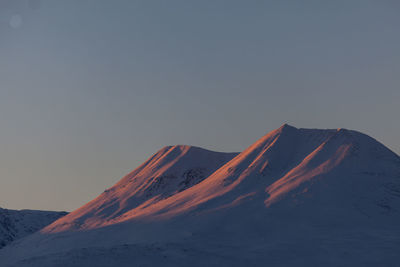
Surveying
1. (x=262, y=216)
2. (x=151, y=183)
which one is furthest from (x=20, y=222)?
(x=262, y=216)

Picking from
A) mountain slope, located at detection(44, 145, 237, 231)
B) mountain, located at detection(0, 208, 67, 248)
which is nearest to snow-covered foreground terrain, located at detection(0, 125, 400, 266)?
mountain slope, located at detection(44, 145, 237, 231)

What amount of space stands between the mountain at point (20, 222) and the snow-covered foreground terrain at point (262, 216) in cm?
4708

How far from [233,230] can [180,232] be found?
22.1 feet

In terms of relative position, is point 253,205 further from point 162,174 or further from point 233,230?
point 162,174

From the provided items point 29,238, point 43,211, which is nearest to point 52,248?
point 29,238

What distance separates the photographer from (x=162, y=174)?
118 metres

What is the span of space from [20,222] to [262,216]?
349 feet

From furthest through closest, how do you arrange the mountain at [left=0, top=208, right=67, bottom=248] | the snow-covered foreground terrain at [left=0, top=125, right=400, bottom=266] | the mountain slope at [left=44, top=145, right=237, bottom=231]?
the mountain at [left=0, top=208, right=67, bottom=248] < the mountain slope at [left=44, top=145, right=237, bottom=231] < the snow-covered foreground terrain at [left=0, top=125, right=400, bottom=266]

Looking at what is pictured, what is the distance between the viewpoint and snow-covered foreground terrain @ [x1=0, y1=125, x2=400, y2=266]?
64125 millimetres

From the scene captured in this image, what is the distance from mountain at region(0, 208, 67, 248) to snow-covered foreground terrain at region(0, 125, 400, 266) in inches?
1854

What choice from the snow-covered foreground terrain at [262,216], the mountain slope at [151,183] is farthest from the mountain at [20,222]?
the snow-covered foreground terrain at [262,216]

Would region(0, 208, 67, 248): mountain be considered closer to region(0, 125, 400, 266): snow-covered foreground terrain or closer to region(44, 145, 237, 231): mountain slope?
region(44, 145, 237, 231): mountain slope

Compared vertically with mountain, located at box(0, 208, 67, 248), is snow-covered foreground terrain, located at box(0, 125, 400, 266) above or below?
below

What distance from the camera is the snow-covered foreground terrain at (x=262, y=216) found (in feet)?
210
